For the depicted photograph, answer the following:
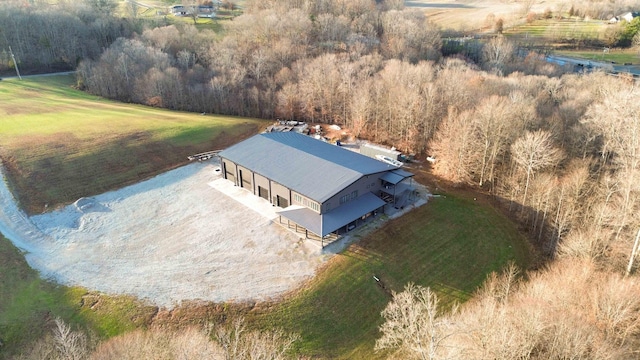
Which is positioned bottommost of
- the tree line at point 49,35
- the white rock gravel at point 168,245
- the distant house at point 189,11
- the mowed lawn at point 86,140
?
the white rock gravel at point 168,245

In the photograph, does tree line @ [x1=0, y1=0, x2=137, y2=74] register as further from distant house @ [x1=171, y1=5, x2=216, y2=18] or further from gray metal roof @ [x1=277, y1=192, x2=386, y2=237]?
gray metal roof @ [x1=277, y1=192, x2=386, y2=237]

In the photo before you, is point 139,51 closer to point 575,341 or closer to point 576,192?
point 576,192

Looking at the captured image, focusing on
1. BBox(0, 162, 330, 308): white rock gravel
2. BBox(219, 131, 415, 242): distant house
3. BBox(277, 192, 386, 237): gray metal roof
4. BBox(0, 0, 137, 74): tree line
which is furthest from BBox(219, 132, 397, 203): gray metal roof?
BBox(0, 0, 137, 74): tree line

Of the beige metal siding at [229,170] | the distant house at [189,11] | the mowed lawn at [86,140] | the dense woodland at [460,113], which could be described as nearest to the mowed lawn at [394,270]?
the dense woodland at [460,113]

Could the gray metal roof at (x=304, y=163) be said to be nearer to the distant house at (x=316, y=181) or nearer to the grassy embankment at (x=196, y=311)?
the distant house at (x=316, y=181)

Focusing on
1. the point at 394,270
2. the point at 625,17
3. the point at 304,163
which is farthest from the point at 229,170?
the point at 625,17
